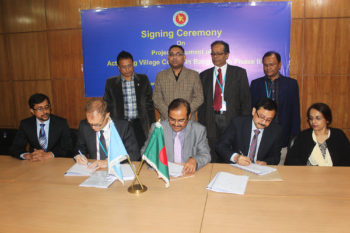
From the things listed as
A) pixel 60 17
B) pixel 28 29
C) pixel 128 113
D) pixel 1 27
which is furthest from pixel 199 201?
pixel 1 27

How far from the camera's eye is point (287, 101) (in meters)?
3.33

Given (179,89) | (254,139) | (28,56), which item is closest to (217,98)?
(179,89)

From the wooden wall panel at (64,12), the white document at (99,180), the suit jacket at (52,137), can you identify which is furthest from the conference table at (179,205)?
the wooden wall panel at (64,12)

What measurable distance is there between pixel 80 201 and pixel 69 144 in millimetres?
1515

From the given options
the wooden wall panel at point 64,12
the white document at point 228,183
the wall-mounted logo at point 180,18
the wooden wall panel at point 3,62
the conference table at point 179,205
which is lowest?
the conference table at point 179,205

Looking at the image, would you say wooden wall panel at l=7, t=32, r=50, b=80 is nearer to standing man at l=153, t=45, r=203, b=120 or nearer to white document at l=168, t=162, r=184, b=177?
standing man at l=153, t=45, r=203, b=120

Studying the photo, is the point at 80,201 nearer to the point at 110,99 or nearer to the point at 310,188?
the point at 310,188

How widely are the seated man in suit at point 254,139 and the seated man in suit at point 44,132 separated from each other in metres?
1.73

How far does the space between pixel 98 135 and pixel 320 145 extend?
85.4 inches

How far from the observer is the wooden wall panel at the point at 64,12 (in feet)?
15.1

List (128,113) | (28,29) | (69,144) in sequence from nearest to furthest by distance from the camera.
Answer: (69,144)
(128,113)
(28,29)

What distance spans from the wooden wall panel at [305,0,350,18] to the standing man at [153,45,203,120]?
7.06 ft

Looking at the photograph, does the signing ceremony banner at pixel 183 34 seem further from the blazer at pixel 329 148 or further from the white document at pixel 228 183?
the white document at pixel 228 183

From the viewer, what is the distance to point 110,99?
3.69 meters
